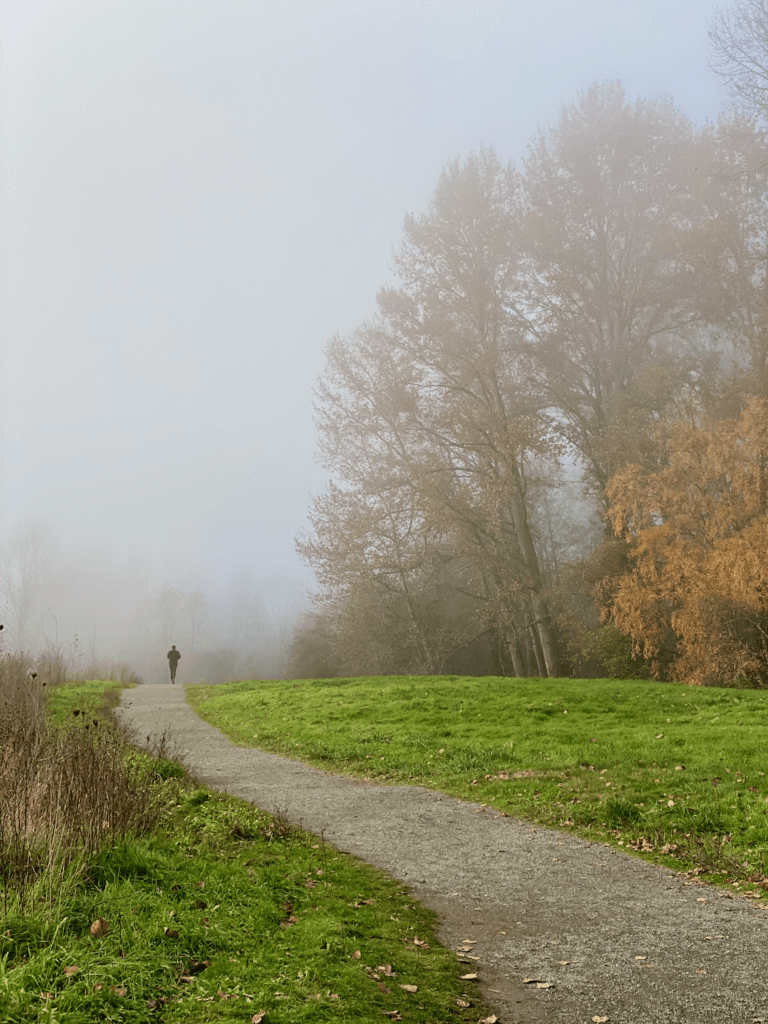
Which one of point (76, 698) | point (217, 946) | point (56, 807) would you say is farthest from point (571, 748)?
point (76, 698)

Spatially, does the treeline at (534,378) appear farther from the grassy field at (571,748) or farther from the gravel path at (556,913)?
the gravel path at (556,913)

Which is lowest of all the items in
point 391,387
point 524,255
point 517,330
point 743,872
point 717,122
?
point 743,872

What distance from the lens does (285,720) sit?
16.5 meters

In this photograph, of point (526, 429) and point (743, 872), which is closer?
point (743, 872)

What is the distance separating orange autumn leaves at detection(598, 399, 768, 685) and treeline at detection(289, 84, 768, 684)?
0.82 metres

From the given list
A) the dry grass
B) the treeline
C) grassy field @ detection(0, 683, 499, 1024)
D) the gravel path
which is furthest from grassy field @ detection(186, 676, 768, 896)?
the treeline

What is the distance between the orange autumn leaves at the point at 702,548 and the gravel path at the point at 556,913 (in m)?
A: 12.5

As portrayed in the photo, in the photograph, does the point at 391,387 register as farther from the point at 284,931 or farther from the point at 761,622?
the point at 284,931

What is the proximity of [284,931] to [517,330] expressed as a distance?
27632mm

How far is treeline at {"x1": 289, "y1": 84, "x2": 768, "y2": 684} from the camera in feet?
82.0

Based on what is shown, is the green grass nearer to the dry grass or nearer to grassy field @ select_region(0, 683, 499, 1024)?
the dry grass

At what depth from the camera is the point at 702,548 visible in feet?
67.1

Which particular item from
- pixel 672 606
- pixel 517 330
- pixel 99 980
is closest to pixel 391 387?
pixel 517 330

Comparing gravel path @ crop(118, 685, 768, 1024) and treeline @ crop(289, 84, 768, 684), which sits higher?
treeline @ crop(289, 84, 768, 684)
